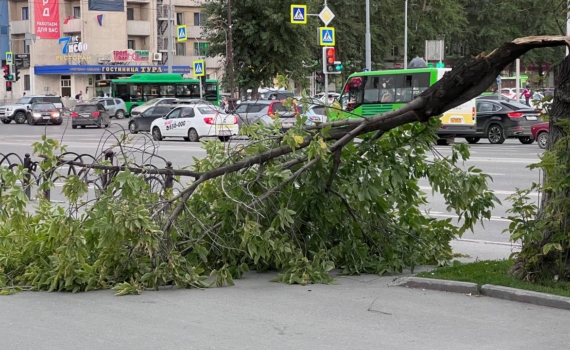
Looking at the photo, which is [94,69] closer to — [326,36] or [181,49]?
[181,49]

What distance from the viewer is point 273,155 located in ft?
A: 30.6

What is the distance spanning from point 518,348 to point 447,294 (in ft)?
6.06

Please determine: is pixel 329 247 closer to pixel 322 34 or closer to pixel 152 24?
pixel 322 34

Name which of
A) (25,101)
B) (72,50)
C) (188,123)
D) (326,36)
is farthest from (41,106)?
(326,36)

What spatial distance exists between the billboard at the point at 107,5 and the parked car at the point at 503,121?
164 feet

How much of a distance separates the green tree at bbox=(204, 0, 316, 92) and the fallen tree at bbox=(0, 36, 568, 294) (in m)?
43.0

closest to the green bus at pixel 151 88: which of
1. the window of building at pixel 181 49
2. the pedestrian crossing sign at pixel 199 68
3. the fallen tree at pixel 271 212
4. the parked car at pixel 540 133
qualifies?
the pedestrian crossing sign at pixel 199 68

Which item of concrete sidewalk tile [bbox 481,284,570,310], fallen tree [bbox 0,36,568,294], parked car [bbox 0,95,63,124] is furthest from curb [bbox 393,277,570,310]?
parked car [bbox 0,95,63,124]

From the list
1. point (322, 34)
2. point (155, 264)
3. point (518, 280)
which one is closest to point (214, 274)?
point (155, 264)

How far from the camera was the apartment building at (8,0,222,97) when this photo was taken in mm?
79312

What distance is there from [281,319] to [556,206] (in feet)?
9.18

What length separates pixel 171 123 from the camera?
36844 millimetres

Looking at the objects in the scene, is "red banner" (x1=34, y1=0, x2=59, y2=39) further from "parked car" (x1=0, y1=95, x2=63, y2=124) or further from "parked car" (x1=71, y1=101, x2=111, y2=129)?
"parked car" (x1=71, y1=101, x2=111, y2=129)

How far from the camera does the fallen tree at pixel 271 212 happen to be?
8.64m
